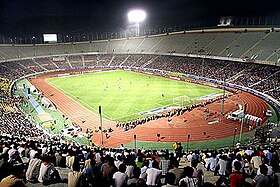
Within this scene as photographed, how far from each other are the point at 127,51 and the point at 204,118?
69.6 m

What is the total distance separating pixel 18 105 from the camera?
38000 millimetres

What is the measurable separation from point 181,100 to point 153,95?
6233 mm

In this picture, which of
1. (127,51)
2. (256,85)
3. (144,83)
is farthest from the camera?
(127,51)

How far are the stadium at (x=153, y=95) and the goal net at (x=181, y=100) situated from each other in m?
0.18

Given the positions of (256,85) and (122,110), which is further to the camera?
(256,85)

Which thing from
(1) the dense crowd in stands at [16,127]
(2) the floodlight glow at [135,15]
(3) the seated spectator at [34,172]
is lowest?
(1) the dense crowd in stands at [16,127]

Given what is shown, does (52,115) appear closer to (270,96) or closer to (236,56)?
(270,96)

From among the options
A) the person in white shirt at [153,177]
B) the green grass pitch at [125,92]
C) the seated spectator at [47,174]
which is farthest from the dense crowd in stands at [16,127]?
the person in white shirt at [153,177]

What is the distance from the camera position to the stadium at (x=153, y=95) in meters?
26.0

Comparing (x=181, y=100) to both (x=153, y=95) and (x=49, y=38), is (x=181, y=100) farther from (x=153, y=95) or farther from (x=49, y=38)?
(x=49, y=38)

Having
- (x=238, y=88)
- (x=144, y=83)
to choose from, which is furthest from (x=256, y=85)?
(x=144, y=83)

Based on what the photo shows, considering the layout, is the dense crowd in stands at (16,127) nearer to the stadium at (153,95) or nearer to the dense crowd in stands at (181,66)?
the stadium at (153,95)

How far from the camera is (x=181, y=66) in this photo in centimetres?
6894

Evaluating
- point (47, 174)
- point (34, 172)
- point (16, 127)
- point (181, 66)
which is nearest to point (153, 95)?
point (16, 127)
